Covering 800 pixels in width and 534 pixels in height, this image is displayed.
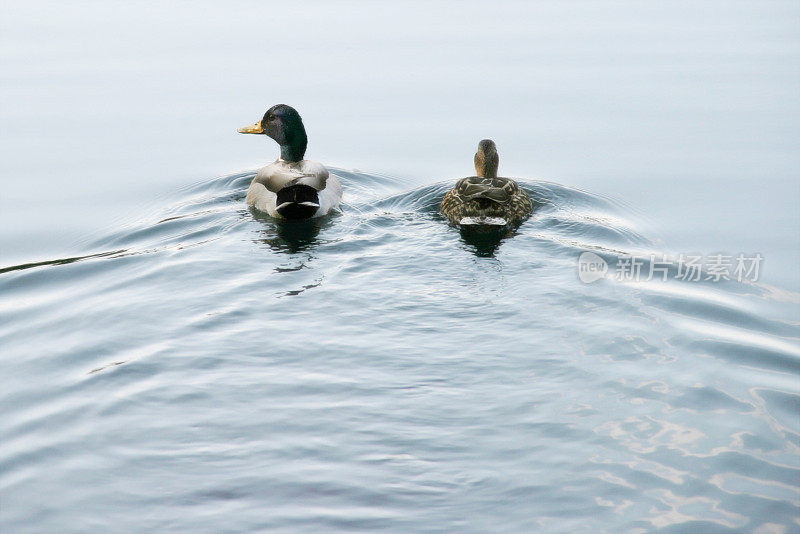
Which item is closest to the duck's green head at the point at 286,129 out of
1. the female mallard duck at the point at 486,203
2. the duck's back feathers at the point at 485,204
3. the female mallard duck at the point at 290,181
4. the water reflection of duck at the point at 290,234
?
the female mallard duck at the point at 290,181

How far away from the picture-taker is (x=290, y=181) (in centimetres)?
1112

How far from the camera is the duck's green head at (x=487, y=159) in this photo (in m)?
11.5

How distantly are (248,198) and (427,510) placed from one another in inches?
265

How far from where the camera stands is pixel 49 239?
10.4 meters

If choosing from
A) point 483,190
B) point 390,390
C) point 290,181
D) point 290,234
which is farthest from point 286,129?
point 390,390

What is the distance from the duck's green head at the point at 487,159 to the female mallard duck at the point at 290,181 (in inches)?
70.2

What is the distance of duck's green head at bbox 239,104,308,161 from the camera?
12.2 m

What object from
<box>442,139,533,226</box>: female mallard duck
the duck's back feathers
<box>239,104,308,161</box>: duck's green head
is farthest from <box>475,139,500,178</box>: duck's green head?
<box>239,104,308,161</box>: duck's green head

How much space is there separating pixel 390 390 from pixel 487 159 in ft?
17.2

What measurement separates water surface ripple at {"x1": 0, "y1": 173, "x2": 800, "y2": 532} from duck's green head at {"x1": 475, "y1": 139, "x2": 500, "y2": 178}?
1.66 meters

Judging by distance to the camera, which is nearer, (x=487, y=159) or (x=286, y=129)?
(x=487, y=159)

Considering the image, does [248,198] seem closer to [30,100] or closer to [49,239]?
[49,239]

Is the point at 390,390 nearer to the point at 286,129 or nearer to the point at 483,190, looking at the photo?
the point at 483,190

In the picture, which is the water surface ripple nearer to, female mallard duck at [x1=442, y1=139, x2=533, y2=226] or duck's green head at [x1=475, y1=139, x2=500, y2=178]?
female mallard duck at [x1=442, y1=139, x2=533, y2=226]
